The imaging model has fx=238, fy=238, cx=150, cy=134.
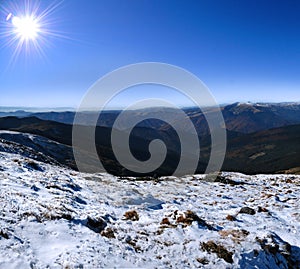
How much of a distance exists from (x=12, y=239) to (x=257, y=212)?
15166mm

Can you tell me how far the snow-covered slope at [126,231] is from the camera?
27.9ft

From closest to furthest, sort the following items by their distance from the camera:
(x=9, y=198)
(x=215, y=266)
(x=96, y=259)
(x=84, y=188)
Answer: (x=96, y=259) → (x=215, y=266) → (x=9, y=198) → (x=84, y=188)

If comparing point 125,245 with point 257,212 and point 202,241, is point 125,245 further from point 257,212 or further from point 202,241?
point 257,212

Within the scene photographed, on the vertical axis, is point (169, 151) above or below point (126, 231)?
below

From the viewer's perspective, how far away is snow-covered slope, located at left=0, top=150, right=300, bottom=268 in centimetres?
849

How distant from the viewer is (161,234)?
1123 centimetres

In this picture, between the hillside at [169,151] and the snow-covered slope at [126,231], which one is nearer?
the snow-covered slope at [126,231]

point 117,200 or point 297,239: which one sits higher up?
point 117,200

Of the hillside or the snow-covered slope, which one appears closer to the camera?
the snow-covered slope

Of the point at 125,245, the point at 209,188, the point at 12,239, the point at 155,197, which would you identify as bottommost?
the point at 209,188

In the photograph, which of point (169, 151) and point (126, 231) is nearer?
point (126, 231)

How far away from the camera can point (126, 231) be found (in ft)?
36.7

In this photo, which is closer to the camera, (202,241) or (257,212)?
(202,241)

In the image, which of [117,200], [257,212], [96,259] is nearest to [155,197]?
[117,200]
